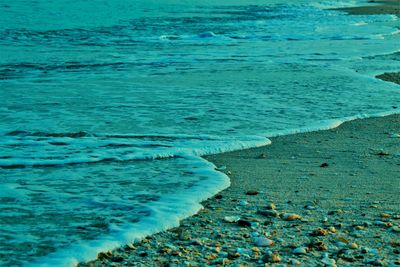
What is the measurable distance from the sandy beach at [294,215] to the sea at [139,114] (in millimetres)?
182

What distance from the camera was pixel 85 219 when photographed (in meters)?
4.18

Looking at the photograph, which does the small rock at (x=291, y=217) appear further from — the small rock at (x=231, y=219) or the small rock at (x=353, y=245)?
the small rock at (x=353, y=245)

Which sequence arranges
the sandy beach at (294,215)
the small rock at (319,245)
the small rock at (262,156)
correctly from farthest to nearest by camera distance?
1. the small rock at (262,156)
2. the small rock at (319,245)
3. the sandy beach at (294,215)

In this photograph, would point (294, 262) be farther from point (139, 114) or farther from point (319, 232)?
point (139, 114)

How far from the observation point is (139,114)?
25.1 ft

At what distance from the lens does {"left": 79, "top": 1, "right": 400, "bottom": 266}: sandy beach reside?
3.59m

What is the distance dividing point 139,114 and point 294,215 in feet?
12.0

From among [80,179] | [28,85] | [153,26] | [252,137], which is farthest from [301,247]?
[153,26]

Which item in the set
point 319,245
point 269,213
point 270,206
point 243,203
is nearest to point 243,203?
point 243,203

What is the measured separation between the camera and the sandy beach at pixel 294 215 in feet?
11.8

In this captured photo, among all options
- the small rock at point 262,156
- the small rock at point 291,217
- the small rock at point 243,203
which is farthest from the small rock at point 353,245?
the small rock at point 262,156

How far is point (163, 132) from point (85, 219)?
2651mm

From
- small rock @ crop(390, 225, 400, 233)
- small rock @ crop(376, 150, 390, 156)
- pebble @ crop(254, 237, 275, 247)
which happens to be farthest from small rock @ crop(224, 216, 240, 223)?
small rock @ crop(376, 150, 390, 156)

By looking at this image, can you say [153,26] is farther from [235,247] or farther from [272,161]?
[235,247]
